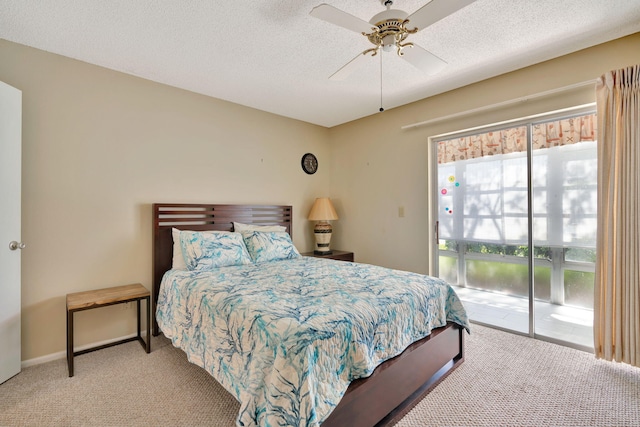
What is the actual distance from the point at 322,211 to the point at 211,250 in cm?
181

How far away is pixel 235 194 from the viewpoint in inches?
142

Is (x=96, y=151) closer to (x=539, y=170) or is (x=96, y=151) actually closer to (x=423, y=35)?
(x=423, y=35)

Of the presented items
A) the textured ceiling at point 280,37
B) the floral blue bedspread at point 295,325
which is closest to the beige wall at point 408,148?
the textured ceiling at point 280,37

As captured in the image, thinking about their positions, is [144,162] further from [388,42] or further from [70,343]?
[388,42]

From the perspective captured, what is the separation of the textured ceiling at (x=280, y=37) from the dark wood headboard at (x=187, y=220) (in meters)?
1.30

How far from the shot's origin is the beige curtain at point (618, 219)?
218 centimetres

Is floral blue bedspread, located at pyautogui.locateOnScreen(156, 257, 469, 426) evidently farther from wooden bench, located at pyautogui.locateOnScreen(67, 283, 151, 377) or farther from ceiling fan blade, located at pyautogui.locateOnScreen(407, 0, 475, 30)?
ceiling fan blade, located at pyautogui.locateOnScreen(407, 0, 475, 30)

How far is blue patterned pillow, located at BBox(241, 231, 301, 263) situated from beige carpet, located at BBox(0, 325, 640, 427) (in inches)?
44.7

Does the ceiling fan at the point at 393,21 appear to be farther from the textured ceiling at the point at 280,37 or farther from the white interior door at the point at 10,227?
the white interior door at the point at 10,227

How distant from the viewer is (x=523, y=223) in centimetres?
290

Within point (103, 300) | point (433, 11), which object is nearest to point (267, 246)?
point (103, 300)

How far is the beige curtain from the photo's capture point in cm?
218

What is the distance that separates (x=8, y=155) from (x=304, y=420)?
2.69 m

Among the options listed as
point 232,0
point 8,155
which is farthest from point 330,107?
point 8,155
